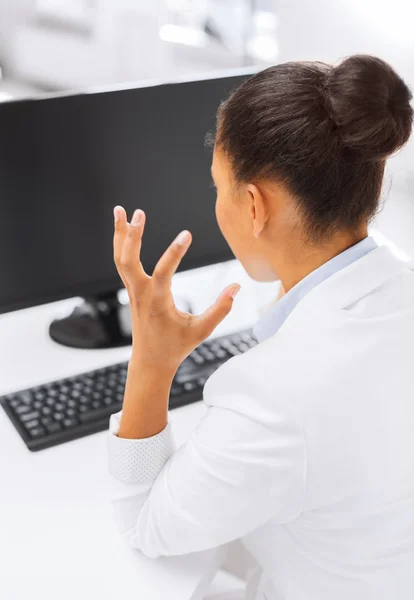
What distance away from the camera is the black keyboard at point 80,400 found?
1.19 m

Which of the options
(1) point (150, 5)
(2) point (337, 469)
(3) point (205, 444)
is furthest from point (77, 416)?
(1) point (150, 5)

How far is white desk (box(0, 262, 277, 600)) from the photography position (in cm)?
95

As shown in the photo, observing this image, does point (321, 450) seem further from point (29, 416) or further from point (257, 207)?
point (29, 416)

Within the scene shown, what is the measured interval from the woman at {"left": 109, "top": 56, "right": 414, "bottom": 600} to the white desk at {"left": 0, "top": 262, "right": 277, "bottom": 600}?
0.04 m

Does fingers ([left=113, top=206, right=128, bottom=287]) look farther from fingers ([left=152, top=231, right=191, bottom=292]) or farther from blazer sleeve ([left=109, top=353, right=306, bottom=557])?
blazer sleeve ([left=109, top=353, right=306, bottom=557])

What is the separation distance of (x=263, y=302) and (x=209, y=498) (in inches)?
30.1

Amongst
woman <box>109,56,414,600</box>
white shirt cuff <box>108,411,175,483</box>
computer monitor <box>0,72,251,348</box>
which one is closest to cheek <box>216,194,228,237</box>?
woman <box>109,56,414,600</box>

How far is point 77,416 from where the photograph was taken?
4.01 ft

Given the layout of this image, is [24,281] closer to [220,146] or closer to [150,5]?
[220,146]

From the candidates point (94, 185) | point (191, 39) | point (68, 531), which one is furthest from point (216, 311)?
point (191, 39)

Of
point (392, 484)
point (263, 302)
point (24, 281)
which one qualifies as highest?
point (392, 484)

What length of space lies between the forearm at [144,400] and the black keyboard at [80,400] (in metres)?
0.23

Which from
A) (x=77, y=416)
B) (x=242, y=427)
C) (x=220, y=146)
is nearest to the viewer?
(x=242, y=427)

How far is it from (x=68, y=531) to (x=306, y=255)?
0.46 metres
